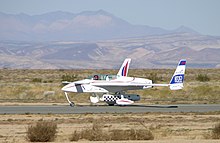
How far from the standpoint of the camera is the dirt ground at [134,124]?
2436 cm

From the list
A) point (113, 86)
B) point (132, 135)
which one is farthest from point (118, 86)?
point (132, 135)

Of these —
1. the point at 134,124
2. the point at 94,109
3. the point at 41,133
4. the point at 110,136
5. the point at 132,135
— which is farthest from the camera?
the point at 94,109

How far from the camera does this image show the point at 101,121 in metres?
29.9

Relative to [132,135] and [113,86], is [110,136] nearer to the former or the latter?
[132,135]

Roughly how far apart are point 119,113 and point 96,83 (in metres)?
5.88

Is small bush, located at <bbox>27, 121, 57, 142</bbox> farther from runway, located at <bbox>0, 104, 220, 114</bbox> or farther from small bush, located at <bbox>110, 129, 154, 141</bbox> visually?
runway, located at <bbox>0, 104, 220, 114</bbox>

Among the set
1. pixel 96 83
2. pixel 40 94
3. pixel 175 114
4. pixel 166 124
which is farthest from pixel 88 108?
pixel 40 94

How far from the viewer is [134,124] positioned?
94.2ft

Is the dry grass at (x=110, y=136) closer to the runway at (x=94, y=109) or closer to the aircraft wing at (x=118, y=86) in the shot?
the runway at (x=94, y=109)

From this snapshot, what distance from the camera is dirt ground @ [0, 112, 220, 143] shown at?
24.4 m

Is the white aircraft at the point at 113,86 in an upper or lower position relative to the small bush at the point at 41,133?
upper

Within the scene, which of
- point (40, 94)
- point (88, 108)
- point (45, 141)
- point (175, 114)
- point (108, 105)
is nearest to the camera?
point (45, 141)

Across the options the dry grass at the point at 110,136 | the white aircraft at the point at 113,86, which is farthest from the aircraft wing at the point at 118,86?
the dry grass at the point at 110,136

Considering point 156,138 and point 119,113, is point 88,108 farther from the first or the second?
point 156,138
